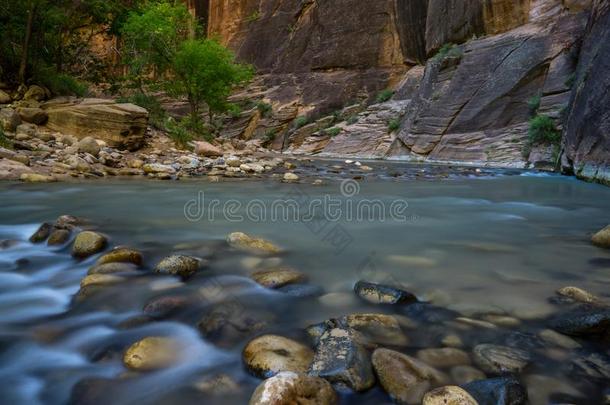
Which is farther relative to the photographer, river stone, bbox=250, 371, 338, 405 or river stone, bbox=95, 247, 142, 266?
river stone, bbox=95, 247, 142, 266

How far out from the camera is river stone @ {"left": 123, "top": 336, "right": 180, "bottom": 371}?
139 cm

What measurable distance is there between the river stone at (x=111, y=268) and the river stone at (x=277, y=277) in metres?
0.69

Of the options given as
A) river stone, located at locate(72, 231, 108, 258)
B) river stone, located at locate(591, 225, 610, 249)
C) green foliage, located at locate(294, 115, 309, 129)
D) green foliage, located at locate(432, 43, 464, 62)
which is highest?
green foliage, located at locate(432, 43, 464, 62)

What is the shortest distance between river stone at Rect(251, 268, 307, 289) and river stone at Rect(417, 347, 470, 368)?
0.86 meters

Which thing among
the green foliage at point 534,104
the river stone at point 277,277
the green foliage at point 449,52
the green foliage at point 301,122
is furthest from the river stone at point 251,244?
the green foliage at point 301,122

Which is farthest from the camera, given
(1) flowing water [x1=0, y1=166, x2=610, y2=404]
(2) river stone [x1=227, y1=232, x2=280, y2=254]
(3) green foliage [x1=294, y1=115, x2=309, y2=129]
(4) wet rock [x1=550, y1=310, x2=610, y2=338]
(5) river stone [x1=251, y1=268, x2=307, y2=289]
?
(3) green foliage [x1=294, y1=115, x2=309, y2=129]

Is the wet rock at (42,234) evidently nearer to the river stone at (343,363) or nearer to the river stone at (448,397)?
the river stone at (343,363)

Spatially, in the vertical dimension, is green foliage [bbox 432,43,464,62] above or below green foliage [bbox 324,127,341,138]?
above

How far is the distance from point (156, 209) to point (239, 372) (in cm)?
334

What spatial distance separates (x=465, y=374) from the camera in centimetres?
132

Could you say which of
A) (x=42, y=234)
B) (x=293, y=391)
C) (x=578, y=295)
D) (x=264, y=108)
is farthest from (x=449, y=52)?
(x=293, y=391)

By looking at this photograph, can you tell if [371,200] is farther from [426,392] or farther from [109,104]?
[109,104]

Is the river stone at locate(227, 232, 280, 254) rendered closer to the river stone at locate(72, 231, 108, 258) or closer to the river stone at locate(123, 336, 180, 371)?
the river stone at locate(72, 231, 108, 258)

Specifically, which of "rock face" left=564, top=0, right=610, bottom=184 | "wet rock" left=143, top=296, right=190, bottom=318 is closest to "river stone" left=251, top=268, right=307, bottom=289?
"wet rock" left=143, top=296, right=190, bottom=318
